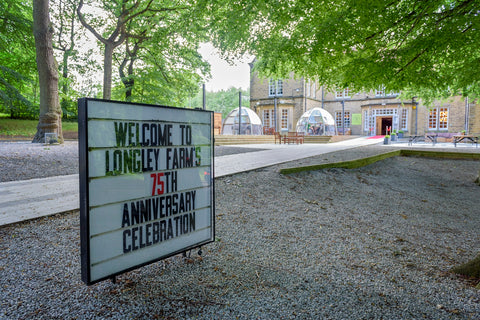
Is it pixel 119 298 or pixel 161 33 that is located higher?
pixel 161 33

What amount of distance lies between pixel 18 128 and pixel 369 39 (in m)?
23.4

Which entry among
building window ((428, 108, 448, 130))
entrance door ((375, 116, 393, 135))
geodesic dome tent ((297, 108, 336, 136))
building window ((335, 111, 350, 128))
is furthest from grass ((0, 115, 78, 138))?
building window ((428, 108, 448, 130))

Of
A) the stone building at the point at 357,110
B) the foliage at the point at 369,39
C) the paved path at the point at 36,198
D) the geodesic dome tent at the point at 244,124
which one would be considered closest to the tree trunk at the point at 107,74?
the foliage at the point at 369,39

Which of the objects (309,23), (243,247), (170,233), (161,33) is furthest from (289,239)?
(161,33)

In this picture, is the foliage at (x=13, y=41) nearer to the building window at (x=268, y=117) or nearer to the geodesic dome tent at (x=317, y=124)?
the geodesic dome tent at (x=317, y=124)

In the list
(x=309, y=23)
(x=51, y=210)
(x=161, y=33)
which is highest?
(x=161, y=33)

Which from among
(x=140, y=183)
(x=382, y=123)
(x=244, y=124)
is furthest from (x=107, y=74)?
(x=382, y=123)

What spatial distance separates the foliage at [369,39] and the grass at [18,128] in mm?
17967

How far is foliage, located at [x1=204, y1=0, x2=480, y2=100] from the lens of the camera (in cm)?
589

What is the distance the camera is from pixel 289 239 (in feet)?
12.4

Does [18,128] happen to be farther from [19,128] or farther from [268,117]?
[268,117]

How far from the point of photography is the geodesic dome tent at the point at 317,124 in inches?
1366

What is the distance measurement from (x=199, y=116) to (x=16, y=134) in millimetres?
22139

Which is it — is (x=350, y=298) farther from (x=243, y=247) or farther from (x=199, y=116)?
(x=199, y=116)
